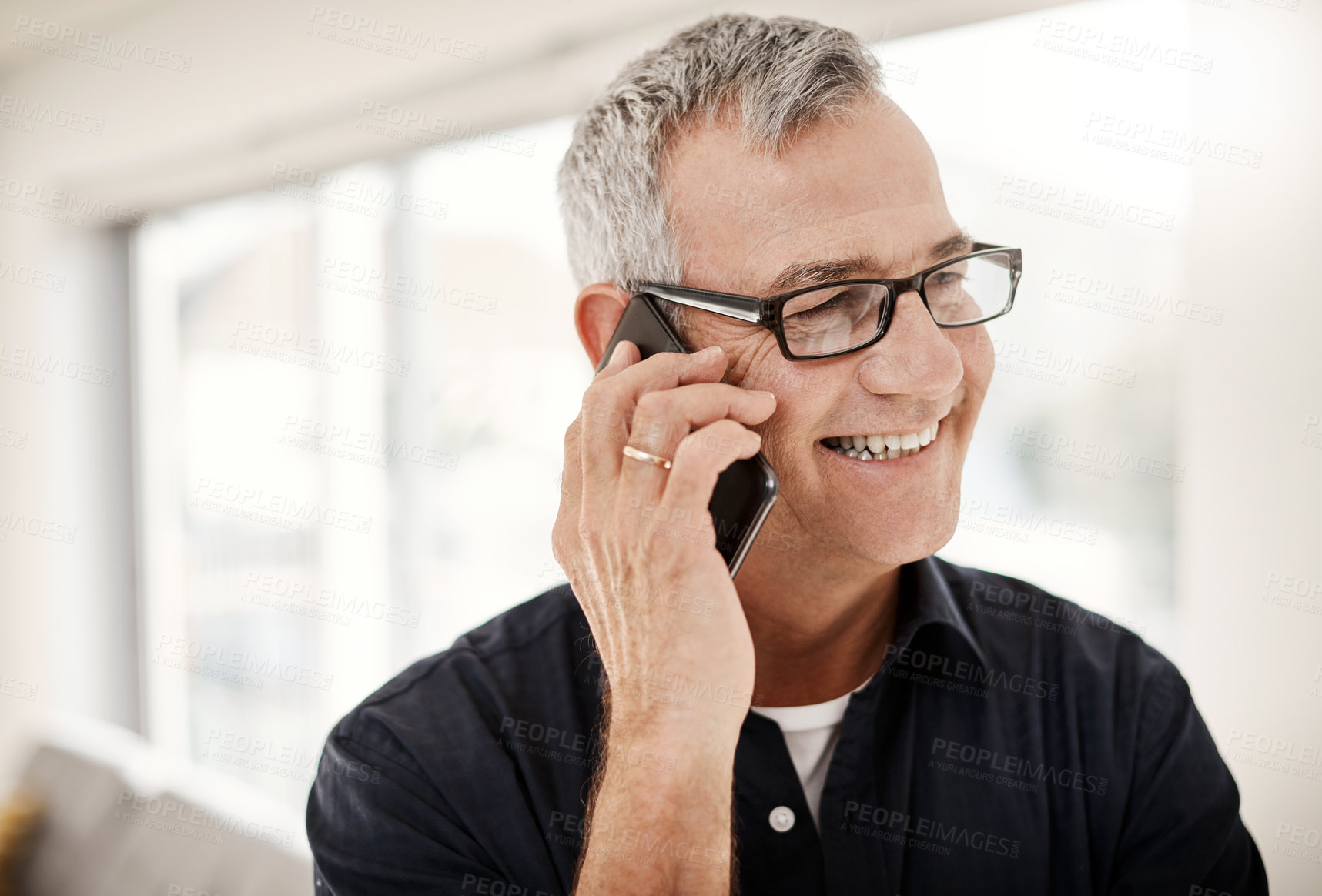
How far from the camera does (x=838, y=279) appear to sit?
46.4 inches

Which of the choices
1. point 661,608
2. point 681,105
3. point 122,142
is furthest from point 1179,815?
point 122,142

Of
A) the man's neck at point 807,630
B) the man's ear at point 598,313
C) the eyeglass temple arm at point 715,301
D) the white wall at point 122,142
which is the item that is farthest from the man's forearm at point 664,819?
the white wall at point 122,142

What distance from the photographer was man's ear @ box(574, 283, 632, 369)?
1423mm

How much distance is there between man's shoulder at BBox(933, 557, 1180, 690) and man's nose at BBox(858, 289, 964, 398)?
477mm

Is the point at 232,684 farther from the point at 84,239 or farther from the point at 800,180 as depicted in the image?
the point at 800,180

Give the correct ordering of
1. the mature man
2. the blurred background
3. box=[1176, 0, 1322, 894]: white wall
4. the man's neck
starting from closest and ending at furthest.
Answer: the mature man, the man's neck, box=[1176, 0, 1322, 894]: white wall, the blurred background

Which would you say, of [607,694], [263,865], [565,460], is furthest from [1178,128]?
[263,865]

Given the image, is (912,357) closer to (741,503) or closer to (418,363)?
(741,503)

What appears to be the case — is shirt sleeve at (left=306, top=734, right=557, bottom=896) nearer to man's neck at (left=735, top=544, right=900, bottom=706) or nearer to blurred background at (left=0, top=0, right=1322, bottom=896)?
man's neck at (left=735, top=544, right=900, bottom=706)

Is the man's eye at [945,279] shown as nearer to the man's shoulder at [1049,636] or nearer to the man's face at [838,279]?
the man's face at [838,279]

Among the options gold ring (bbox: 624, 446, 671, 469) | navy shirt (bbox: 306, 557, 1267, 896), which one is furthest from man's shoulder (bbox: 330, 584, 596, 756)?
gold ring (bbox: 624, 446, 671, 469)

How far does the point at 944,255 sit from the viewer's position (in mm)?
1243

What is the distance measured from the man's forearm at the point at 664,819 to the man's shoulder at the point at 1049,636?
1.89 feet

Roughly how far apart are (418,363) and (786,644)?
111 inches
